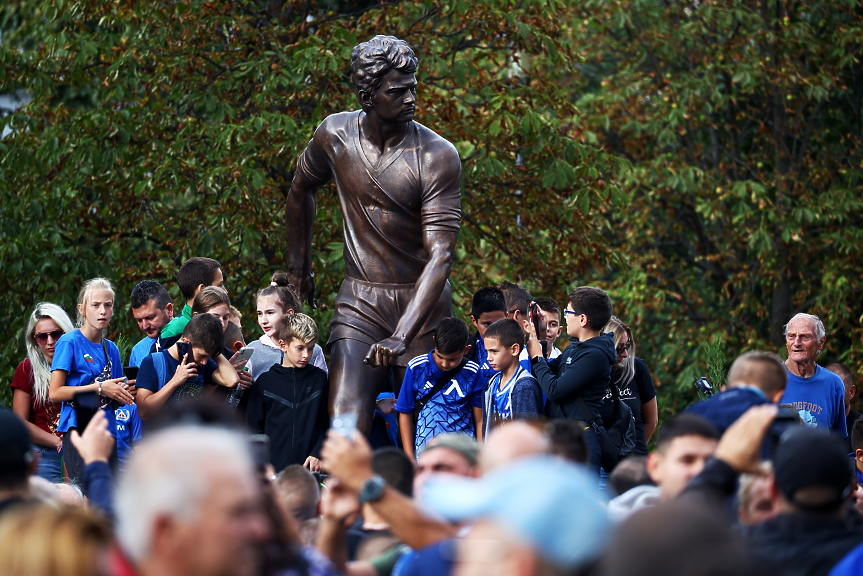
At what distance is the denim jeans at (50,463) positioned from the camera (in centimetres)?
722

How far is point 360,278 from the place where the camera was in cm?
656

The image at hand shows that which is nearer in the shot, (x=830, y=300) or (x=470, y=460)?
(x=470, y=460)

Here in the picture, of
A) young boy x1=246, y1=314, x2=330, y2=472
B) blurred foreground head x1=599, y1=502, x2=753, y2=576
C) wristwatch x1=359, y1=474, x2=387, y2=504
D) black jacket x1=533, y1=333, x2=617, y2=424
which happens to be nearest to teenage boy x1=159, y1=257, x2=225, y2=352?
young boy x1=246, y1=314, x2=330, y2=472

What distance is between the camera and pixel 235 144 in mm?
10320

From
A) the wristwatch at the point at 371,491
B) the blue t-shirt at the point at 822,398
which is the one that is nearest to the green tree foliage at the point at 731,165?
the blue t-shirt at the point at 822,398

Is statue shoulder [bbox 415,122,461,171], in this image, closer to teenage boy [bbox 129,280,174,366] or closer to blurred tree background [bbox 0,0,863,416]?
teenage boy [bbox 129,280,174,366]

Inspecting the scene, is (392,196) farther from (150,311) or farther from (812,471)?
(812,471)

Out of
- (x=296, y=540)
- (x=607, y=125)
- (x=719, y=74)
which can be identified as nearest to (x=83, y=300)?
(x=296, y=540)

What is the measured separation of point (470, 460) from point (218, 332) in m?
2.66

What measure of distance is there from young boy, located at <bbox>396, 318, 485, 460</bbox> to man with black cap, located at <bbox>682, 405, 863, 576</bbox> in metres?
2.74

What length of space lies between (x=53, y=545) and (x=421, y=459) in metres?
1.72

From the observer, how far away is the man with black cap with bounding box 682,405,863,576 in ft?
11.5

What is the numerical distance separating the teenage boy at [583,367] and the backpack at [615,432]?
2cm

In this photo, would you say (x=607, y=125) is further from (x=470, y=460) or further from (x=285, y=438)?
(x=470, y=460)
